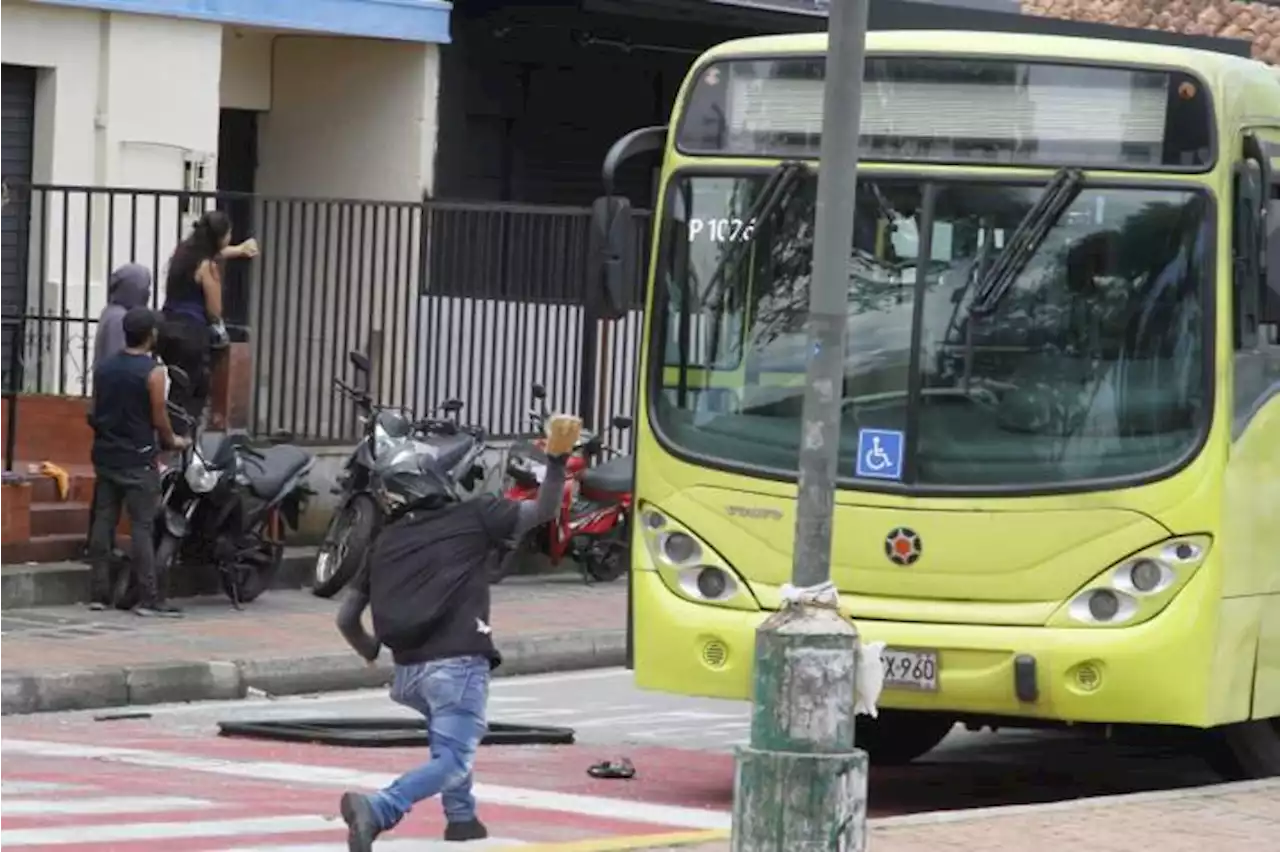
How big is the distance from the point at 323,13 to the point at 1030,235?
1261cm

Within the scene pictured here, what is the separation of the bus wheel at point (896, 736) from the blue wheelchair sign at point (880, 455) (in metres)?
1.88

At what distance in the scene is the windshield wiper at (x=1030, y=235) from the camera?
1295cm

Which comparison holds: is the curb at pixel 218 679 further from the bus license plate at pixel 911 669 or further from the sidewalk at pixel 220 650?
the bus license plate at pixel 911 669

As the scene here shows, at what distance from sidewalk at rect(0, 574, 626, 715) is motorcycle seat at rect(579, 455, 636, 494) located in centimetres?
109

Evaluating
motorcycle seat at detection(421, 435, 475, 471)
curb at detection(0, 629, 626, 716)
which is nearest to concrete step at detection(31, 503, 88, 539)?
motorcycle seat at detection(421, 435, 475, 471)

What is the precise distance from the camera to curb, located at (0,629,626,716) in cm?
1631

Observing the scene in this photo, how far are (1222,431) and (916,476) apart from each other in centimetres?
124

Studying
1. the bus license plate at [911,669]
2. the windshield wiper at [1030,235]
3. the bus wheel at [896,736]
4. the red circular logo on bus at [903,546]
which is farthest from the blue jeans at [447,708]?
the bus wheel at [896,736]

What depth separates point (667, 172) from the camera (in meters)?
13.7

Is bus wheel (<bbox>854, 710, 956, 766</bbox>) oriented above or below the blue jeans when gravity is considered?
below

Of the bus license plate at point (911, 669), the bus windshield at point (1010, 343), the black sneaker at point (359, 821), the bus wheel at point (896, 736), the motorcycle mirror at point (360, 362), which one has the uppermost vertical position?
the bus windshield at point (1010, 343)

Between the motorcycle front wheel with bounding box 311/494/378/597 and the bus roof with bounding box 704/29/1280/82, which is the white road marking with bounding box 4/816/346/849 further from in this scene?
the motorcycle front wheel with bounding box 311/494/378/597

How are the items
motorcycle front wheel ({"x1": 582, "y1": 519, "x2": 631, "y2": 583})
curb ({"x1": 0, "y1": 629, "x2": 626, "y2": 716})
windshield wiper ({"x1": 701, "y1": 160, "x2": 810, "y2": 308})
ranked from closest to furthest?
windshield wiper ({"x1": 701, "y1": 160, "x2": 810, "y2": 308}) → curb ({"x1": 0, "y1": 629, "x2": 626, "y2": 716}) → motorcycle front wheel ({"x1": 582, "y1": 519, "x2": 631, "y2": 583})

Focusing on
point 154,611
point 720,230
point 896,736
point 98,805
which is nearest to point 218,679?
point 154,611
